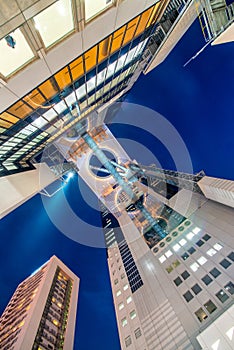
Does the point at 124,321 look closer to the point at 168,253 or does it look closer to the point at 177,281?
the point at 177,281

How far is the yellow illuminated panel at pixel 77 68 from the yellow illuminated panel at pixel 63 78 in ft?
1.32

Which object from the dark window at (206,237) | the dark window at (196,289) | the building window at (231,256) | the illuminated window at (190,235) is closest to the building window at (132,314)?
the dark window at (196,289)

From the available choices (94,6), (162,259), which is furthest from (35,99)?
(162,259)

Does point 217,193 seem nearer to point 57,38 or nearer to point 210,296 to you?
point 210,296

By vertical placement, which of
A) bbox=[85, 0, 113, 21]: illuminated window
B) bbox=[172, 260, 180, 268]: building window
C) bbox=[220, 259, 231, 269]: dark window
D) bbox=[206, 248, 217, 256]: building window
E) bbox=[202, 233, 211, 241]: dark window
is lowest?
bbox=[172, 260, 180, 268]: building window

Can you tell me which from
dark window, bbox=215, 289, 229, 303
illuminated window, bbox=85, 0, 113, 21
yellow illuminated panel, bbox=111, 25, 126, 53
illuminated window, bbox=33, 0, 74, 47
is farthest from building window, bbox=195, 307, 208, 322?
illuminated window, bbox=85, 0, 113, 21

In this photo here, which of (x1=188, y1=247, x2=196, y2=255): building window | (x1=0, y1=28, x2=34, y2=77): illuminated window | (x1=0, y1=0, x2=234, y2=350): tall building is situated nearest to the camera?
(x1=0, y1=28, x2=34, y2=77): illuminated window

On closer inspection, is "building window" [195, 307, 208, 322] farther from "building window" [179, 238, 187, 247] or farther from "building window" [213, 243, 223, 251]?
"building window" [179, 238, 187, 247]

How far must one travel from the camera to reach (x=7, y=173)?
18453 millimetres

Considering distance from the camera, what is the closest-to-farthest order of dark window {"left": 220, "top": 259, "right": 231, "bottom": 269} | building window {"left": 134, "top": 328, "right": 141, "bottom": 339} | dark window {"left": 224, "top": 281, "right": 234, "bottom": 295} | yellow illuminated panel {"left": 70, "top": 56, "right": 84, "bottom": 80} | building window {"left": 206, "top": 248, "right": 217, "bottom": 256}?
yellow illuminated panel {"left": 70, "top": 56, "right": 84, "bottom": 80}, dark window {"left": 224, "top": 281, "right": 234, "bottom": 295}, dark window {"left": 220, "top": 259, "right": 231, "bottom": 269}, building window {"left": 134, "top": 328, "right": 141, "bottom": 339}, building window {"left": 206, "top": 248, "right": 217, "bottom": 256}

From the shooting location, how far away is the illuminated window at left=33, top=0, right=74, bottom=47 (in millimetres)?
6247

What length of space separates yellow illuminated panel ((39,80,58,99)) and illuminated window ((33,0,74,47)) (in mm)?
4024

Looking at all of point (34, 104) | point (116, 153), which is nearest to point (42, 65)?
point (34, 104)

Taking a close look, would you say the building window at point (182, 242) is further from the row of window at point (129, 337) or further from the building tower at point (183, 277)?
the row of window at point (129, 337)
